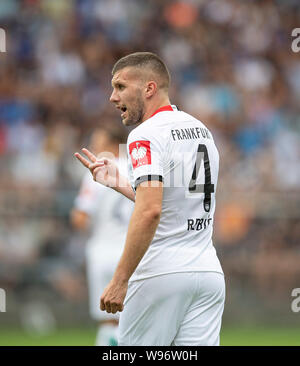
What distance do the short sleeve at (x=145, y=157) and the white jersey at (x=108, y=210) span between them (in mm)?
3536

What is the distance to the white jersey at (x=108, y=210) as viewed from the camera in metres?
8.37

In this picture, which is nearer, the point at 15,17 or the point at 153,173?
the point at 153,173

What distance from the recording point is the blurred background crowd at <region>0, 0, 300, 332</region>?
38.3 feet

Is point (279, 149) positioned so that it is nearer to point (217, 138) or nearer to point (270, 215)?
point (217, 138)

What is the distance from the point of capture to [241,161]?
13023mm

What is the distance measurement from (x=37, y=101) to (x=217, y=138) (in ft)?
10.7

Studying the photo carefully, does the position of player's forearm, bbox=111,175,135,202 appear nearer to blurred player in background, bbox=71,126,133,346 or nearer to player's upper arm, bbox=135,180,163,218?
player's upper arm, bbox=135,180,163,218

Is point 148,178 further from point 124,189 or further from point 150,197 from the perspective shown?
point 124,189

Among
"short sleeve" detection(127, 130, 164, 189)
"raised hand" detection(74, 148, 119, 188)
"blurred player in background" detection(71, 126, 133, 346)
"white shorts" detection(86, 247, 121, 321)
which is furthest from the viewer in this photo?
"white shorts" detection(86, 247, 121, 321)

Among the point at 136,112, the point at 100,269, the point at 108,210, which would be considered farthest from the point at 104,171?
the point at 100,269

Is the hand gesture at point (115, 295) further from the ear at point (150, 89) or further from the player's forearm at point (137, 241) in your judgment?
the ear at point (150, 89)

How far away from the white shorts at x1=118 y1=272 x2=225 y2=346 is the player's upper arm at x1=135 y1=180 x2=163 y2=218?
51cm

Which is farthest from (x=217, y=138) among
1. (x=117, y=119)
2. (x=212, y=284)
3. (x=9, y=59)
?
(x=212, y=284)

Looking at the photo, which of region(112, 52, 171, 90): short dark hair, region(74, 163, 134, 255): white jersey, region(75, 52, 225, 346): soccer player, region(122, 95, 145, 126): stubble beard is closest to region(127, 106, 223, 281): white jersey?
region(75, 52, 225, 346): soccer player
